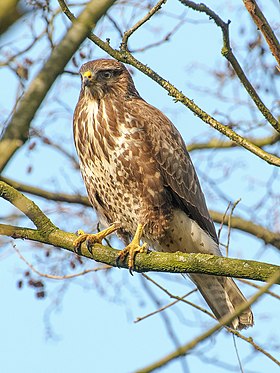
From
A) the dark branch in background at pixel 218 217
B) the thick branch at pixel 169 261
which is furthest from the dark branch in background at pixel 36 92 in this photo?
the dark branch in background at pixel 218 217

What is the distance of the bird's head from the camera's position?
5785 millimetres

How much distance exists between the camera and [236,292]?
585cm

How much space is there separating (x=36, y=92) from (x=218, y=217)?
219 inches

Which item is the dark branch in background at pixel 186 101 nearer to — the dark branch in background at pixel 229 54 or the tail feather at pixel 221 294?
the dark branch in background at pixel 229 54

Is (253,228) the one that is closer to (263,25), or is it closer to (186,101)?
(186,101)

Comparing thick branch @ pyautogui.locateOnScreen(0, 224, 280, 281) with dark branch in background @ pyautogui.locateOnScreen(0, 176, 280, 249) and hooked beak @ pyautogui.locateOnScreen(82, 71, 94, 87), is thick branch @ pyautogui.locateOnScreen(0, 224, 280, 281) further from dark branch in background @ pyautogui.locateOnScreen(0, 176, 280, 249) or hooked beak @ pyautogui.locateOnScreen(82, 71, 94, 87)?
dark branch in background @ pyautogui.locateOnScreen(0, 176, 280, 249)

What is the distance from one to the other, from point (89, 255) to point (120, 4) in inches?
136

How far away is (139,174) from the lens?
18.2 ft

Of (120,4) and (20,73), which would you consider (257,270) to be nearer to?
(20,73)

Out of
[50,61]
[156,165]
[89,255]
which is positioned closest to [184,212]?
[156,165]

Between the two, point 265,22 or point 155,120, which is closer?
point 265,22

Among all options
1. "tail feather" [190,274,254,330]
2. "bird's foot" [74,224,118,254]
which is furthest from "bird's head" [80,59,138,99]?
"tail feather" [190,274,254,330]

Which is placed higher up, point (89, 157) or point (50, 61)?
point (89, 157)

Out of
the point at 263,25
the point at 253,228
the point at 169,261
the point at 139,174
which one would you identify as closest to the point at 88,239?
the point at 169,261
